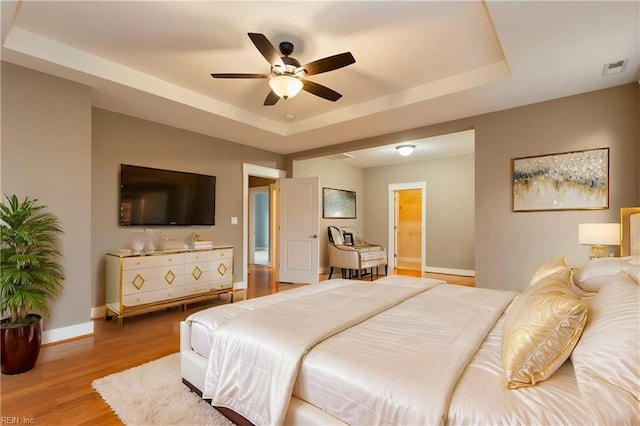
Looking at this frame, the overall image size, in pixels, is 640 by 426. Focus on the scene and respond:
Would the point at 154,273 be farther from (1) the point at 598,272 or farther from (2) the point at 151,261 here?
(1) the point at 598,272

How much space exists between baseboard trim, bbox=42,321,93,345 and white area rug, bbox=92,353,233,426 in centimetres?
111

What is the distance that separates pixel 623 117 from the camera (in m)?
3.05

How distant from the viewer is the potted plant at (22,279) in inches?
90.4

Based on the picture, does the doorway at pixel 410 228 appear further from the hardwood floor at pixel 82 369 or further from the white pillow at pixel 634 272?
the white pillow at pixel 634 272

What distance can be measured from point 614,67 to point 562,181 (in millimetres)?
1130

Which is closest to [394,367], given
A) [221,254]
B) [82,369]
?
[82,369]

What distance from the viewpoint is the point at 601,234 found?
9.32 ft

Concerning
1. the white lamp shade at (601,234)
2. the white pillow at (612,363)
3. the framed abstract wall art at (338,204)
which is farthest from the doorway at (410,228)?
the white pillow at (612,363)

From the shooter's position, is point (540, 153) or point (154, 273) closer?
point (540, 153)

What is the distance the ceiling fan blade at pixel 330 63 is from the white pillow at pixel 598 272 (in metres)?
2.18

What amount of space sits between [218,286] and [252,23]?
3.28 m

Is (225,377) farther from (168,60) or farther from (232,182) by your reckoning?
(232,182)

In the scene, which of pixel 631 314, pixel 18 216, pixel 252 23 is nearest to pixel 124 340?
pixel 18 216

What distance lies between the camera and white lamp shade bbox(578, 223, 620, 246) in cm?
280
